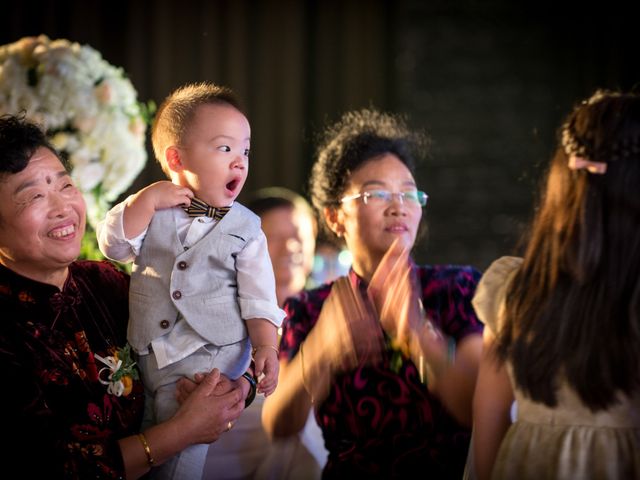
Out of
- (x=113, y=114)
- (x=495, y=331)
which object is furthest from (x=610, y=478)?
(x=113, y=114)

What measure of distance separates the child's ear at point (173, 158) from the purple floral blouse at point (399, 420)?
2.38 feet

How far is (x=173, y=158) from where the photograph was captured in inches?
67.1

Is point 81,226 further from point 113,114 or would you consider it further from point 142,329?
point 113,114

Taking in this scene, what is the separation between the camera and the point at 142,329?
5.47 ft

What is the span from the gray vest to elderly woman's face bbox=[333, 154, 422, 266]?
54 cm

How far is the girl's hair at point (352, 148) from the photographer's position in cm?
231

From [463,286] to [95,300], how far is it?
37.6 inches

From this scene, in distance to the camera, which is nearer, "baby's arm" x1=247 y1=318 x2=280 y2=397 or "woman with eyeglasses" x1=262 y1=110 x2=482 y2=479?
"baby's arm" x1=247 y1=318 x2=280 y2=397

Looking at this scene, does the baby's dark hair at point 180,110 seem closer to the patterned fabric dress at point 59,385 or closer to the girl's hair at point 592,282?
the patterned fabric dress at point 59,385

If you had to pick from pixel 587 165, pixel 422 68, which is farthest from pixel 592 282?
pixel 422 68

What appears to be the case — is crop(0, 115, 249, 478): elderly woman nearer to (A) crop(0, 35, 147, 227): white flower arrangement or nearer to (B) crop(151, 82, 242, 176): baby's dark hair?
(B) crop(151, 82, 242, 176): baby's dark hair

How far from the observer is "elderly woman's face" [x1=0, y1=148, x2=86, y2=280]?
1579 millimetres

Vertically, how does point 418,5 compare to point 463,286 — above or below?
above

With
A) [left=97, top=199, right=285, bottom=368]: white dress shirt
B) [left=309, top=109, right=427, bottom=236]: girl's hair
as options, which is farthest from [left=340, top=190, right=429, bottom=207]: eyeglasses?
[left=97, top=199, right=285, bottom=368]: white dress shirt
